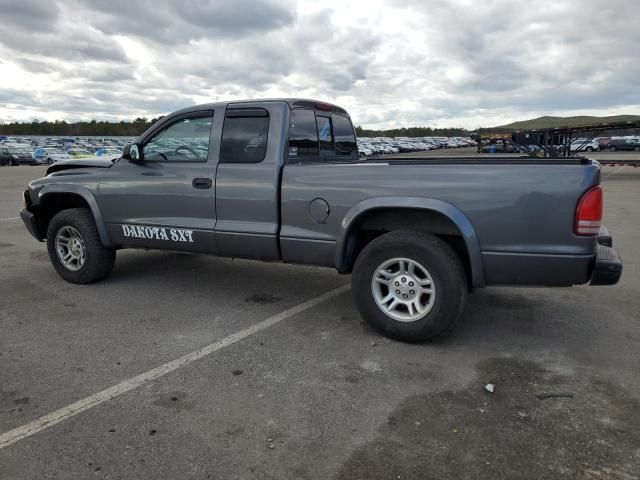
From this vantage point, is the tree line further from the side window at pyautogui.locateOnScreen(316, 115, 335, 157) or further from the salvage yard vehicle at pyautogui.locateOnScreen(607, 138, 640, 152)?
the side window at pyautogui.locateOnScreen(316, 115, 335, 157)

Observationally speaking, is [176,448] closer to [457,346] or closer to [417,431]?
[417,431]

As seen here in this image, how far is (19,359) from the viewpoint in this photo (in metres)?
3.66

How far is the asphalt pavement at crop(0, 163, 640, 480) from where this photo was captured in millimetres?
2512

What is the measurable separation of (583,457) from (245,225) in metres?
3.01

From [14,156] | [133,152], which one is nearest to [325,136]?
[133,152]

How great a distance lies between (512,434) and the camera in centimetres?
272

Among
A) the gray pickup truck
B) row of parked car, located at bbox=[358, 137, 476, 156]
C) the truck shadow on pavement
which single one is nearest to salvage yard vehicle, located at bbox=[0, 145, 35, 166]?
row of parked car, located at bbox=[358, 137, 476, 156]

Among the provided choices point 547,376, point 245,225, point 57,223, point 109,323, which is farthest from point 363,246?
point 57,223

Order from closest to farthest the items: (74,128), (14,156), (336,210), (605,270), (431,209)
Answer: (605,270), (431,209), (336,210), (14,156), (74,128)

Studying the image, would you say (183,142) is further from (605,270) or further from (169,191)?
(605,270)

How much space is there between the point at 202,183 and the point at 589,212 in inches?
123

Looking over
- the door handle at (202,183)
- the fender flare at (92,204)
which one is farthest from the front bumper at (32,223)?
the door handle at (202,183)

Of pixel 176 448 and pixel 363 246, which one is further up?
pixel 363 246

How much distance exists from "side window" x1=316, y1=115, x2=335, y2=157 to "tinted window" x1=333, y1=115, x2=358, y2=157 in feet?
0.38
